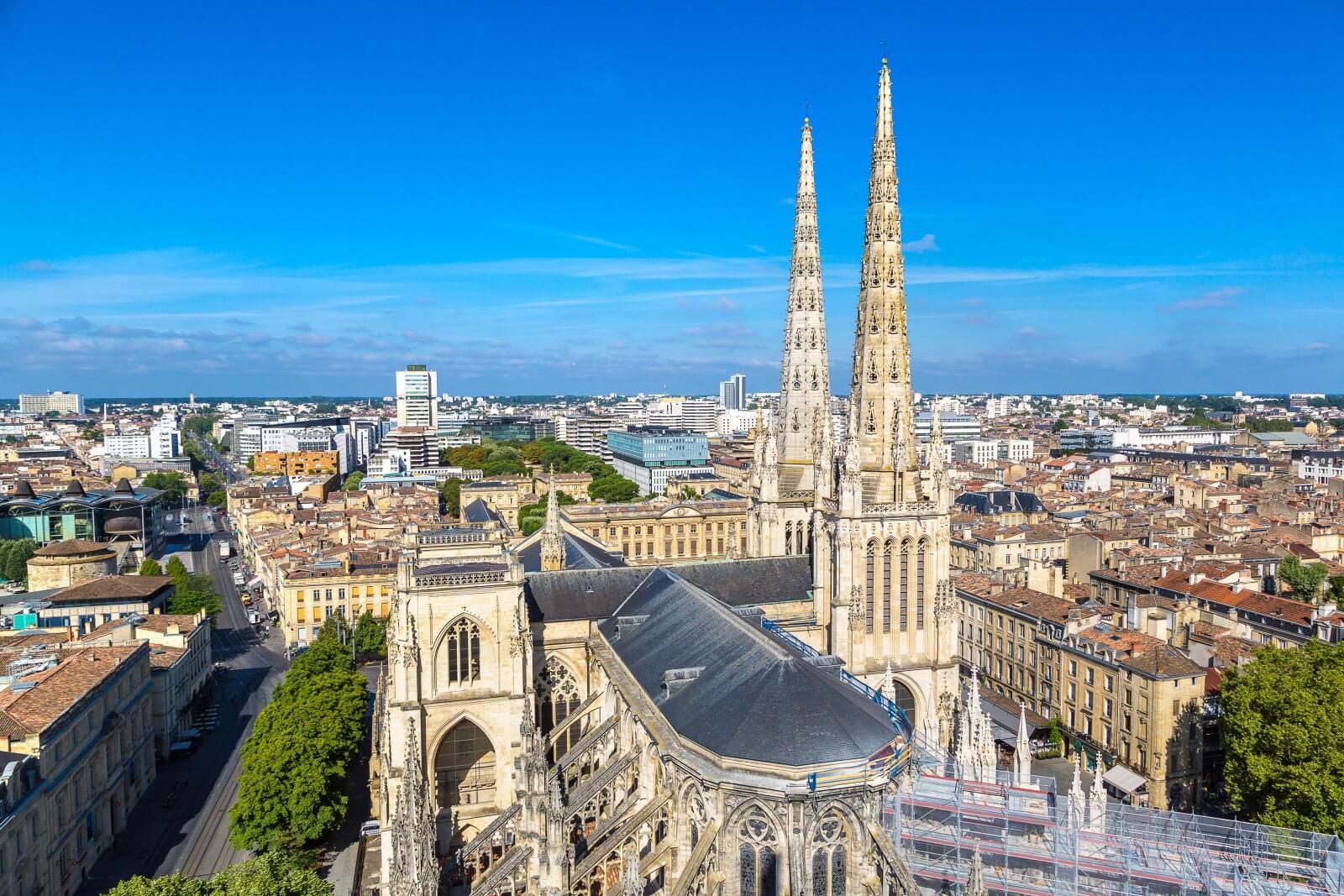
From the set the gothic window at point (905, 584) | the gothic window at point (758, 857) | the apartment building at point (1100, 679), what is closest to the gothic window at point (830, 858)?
the gothic window at point (758, 857)

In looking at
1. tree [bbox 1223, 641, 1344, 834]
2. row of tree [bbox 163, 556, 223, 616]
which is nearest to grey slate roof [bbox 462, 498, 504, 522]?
row of tree [bbox 163, 556, 223, 616]

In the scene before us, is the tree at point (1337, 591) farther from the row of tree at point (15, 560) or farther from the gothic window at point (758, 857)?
the row of tree at point (15, 560)

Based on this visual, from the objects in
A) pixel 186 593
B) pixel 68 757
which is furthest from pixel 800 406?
pixel 186 593

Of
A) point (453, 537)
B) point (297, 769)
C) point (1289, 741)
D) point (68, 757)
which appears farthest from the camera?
point (453, 537)

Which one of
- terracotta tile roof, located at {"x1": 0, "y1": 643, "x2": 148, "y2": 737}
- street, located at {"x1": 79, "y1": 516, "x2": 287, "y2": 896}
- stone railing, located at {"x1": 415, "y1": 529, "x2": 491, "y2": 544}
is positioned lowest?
street, located at {"x1": 79, "y1": 516, "x2": 287, "y2": 896}

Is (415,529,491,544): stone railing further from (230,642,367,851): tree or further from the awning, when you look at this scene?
the awning

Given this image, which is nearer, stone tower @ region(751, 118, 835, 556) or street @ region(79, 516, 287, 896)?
street @ region(79, 516, 287, 896)

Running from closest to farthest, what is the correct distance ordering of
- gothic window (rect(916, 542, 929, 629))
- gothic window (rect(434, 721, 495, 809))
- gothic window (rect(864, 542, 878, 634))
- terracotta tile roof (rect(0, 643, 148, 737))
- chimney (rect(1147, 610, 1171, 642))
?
terracotta tile roof (rect(0, 643, 148, 737)) → gothic window (rect(434, 721, 495, 809)) → gothic window (rect(864, 542, 878, 634)) → gothic window (rect(916, 542, 929, 629)) → chimney (rect(1147, 610, 1171, 642))

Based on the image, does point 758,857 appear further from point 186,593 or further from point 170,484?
point 170,484
